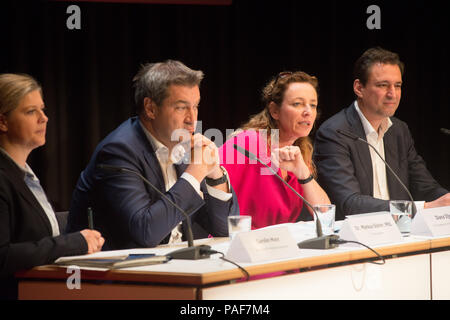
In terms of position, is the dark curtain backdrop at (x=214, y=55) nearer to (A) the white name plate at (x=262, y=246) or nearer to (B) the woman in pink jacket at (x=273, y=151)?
(B) the woman in pink jacket at (x=273, y=151)

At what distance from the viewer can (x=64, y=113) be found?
12.6ft

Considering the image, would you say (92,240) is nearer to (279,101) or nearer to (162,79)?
(162,79)

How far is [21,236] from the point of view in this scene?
6.53 ft

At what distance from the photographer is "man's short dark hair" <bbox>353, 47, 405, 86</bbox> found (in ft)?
12.2

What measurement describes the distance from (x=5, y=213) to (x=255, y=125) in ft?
5.62

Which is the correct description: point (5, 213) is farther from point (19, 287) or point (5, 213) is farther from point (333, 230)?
point (333, 230)

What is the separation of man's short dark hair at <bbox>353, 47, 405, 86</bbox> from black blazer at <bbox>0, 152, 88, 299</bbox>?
2306 millimetres

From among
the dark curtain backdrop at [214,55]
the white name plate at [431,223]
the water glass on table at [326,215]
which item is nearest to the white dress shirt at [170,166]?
the water glass on table at [326,215]

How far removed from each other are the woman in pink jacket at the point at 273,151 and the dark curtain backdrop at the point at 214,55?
996 millimetres

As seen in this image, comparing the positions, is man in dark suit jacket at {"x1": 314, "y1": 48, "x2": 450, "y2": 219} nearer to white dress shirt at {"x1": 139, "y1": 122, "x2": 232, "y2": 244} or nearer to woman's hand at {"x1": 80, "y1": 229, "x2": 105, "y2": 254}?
white dress shirt at {"x1": 139, "y1": 122, "x2": 232, "y2": 244}

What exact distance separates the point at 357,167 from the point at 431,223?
3.61ft

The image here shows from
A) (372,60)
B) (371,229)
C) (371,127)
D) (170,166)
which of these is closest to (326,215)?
(371,229)

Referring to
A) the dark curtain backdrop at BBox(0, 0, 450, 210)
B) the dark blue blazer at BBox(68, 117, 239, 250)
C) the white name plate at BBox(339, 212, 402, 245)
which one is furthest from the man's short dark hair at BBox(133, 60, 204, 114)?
the dark curtain backdrop at BBox(0, 0, 450, 210)
